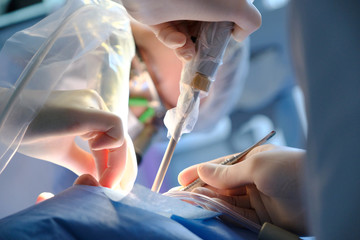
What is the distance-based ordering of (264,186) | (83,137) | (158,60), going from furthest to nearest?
(158,60)
(83,137)
(264,186)

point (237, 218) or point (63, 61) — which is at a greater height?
point (63, 61)

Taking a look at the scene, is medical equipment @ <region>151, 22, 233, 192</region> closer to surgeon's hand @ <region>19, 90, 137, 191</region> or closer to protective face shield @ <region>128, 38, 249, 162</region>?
surgeon's hand @ <region>19, 90, 137, 191</region>

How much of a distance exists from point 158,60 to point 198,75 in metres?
0.59

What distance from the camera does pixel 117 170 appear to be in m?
0.75

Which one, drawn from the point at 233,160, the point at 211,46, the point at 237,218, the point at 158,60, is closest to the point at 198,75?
the point at 211,46

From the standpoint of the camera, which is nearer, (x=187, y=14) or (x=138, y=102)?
(x=187, y=14)

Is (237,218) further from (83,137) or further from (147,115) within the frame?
(147,115)

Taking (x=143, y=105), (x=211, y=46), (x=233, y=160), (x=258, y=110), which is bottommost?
(x=258, y=110)

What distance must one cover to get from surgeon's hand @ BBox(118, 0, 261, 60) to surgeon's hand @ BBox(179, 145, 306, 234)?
304 millimetres

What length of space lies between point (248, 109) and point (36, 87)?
1621 mm

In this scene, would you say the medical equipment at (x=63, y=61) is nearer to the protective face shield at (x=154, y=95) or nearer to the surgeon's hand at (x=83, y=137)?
the surgeon's hand at (x=83, y=137)

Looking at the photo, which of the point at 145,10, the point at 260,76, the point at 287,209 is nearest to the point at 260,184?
the point at 287,209

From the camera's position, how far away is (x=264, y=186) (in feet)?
2.15

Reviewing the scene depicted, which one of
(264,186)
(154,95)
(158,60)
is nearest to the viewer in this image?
(264,186)
